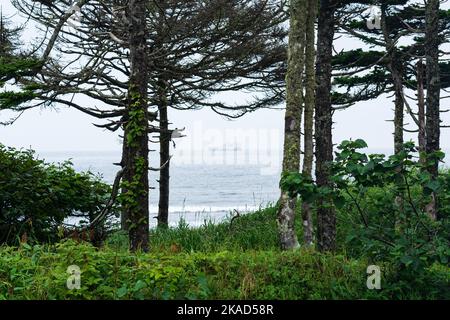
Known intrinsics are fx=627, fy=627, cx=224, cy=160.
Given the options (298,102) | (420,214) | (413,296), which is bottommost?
(413,296)

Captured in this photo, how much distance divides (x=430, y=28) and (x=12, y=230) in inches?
465

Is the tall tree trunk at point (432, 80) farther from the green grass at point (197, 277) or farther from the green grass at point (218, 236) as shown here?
the green grass at point (197, 277)

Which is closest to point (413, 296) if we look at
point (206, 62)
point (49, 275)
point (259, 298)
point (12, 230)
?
point (259, 298)

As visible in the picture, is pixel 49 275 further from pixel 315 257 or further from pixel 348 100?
pixel 348 100

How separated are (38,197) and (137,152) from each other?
4560 mm

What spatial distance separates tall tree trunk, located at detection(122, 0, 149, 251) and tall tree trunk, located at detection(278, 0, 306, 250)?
2422 millimetres

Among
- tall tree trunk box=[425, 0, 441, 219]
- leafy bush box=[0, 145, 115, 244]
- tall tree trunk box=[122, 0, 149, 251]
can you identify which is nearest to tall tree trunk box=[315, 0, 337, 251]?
tall tree trunk box=[122, 0, 149, 251]

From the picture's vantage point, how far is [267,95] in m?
18.9

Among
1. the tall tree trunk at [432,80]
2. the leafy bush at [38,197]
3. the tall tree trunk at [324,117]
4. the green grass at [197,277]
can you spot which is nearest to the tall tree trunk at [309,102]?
the tall tree trunk at [324,117]

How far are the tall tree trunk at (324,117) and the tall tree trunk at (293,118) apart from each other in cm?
106

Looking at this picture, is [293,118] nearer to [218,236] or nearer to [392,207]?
[392,207]

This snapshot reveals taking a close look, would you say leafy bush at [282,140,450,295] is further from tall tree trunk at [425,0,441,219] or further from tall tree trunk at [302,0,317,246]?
tall tree trunk at [425,0,441,219]

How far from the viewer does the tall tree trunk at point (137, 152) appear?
1055 cm

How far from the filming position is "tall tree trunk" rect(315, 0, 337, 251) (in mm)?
12055
